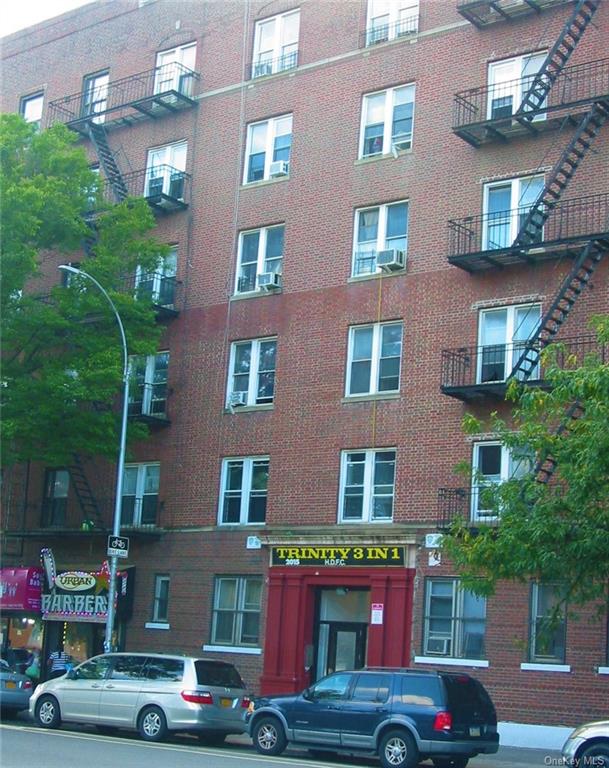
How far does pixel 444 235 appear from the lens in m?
30.5

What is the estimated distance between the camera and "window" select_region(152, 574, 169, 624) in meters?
33.5

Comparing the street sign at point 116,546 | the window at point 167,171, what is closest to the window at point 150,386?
the window at point 167,171

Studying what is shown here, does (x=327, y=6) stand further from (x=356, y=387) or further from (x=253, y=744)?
(x=253, y=744)

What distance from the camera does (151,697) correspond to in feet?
77.6

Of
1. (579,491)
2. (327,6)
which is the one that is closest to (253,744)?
(579,491)

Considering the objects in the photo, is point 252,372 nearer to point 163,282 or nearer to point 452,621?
point 163,282

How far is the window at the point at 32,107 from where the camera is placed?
4200 centimetres

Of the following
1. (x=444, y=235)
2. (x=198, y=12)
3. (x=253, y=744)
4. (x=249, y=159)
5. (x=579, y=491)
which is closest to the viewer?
(x=579, y=491)

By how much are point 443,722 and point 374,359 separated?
41.3ft

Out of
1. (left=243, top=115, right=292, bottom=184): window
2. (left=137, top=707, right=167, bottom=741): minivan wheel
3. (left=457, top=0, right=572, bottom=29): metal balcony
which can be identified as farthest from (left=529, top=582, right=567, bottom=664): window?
(left=457, top=0, right=572, bottom=29): metal balcony

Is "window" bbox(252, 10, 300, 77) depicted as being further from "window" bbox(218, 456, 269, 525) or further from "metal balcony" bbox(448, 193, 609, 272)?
"window" bbox(218, 456, 269, 525)

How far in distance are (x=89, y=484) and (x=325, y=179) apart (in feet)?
37.8

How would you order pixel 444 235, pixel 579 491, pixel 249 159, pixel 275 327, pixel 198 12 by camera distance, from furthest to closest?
pixel 198 12, pixel 249 159, pixel 275 327, pixel 444 235, pixel 579 491

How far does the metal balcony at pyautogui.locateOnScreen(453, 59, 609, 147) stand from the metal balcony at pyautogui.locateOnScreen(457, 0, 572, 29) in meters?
1.76
